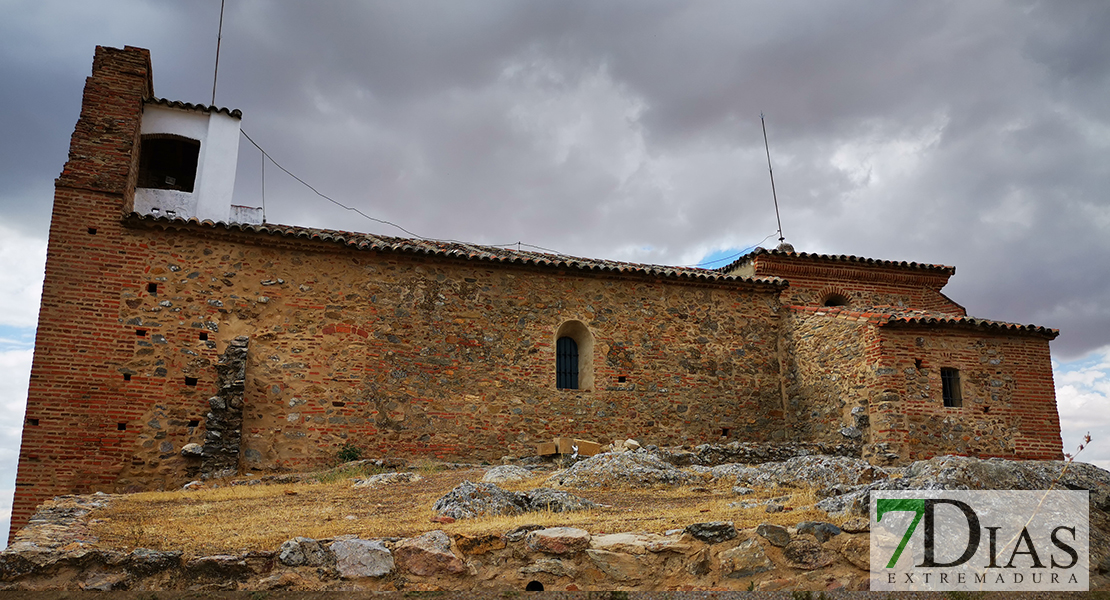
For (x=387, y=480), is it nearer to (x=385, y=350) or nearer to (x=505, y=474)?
(x=505, y=474)

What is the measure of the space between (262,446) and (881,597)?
36.7 ft

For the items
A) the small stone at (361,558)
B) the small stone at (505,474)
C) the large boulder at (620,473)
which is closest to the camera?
the small stone at (361,558)

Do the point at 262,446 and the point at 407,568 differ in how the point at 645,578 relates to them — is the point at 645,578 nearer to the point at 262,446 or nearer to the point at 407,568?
the point at 407,568

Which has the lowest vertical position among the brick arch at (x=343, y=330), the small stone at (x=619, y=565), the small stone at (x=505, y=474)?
the small stone at (x=619, y=565)

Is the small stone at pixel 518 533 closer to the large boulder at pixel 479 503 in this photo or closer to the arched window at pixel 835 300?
the large boulder at pixel 479 503

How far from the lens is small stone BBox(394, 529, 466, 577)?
6246 mm

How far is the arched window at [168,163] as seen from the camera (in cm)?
1738

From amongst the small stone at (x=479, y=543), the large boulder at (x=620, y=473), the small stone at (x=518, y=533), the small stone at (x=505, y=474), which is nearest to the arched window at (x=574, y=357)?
the small stone at (x=505, y=474)

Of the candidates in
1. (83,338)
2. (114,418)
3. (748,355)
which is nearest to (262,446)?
(114,418)

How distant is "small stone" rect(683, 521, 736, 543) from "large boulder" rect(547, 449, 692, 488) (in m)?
3.82

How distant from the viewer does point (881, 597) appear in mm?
5844

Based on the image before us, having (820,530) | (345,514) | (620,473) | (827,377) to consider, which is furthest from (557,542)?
(827,377)

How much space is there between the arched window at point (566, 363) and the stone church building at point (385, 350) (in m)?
0.04
